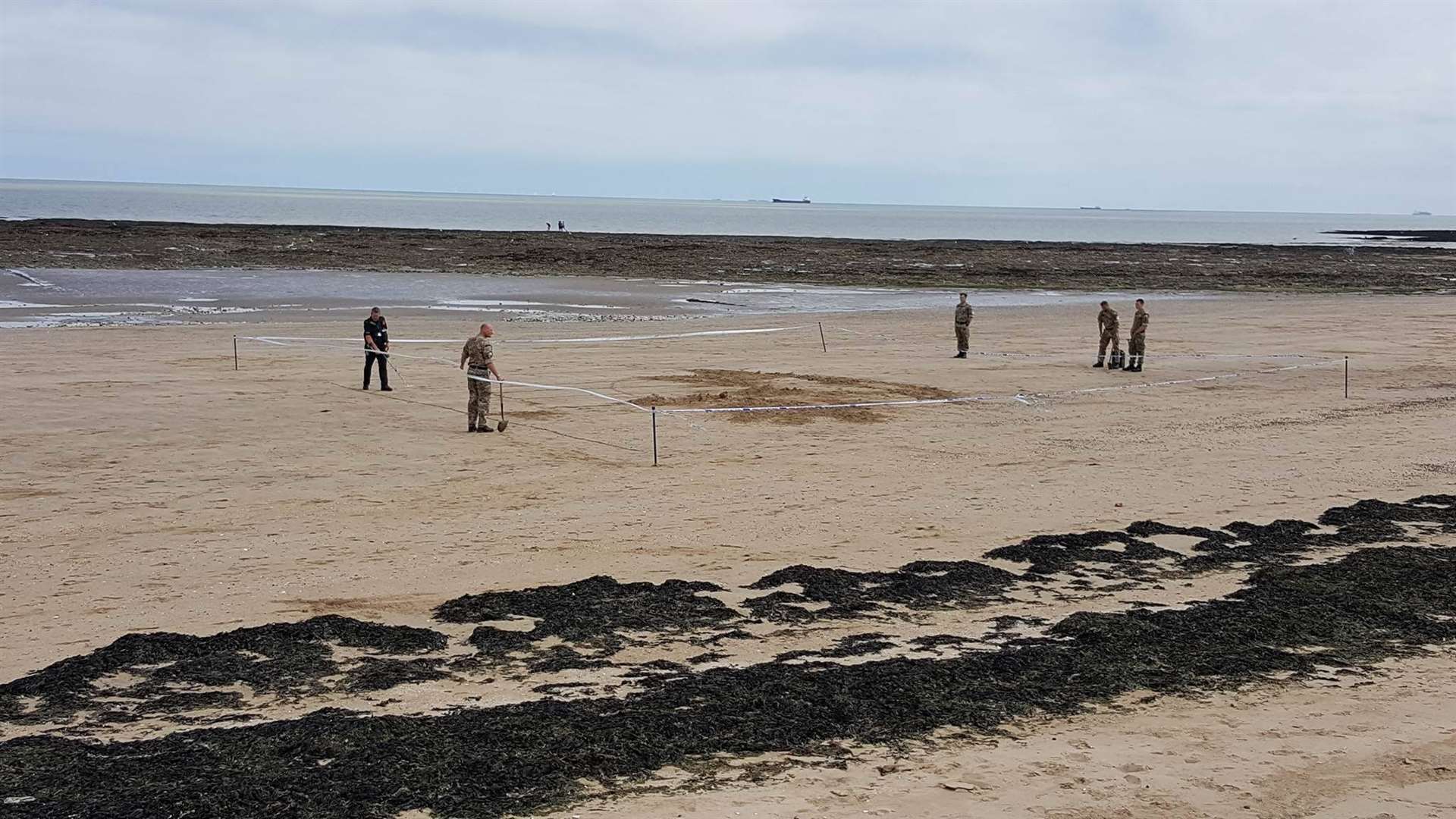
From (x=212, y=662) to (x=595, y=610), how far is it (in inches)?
105

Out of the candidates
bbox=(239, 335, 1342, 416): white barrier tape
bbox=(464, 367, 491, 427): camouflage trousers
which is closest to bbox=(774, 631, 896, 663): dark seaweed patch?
bbox=(239, 335, 1342, 416): white barrier tape

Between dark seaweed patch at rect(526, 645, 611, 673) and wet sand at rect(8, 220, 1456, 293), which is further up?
wet sand at rect(8, 220, 1456, 293)

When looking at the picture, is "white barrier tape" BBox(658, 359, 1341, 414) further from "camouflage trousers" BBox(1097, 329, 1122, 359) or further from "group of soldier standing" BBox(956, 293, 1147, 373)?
"camouflage trousers" BBox(1097, 329, 1122, 359)

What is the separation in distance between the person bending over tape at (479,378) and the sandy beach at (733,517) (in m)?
0.40

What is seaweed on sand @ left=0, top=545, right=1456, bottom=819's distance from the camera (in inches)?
250

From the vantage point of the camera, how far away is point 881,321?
115ft

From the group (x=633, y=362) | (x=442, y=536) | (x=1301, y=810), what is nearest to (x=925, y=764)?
(x=1301, y=810)

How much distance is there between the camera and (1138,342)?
24.1m

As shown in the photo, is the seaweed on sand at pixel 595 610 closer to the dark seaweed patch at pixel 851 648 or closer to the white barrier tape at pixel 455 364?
the dark seaweed patch at pixel 851 648

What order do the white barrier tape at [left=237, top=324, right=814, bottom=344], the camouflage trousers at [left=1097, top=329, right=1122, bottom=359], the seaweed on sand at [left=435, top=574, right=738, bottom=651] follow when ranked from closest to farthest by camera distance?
1. the seaweed on sand at [left=435, top=574, right=738, bottom=651]
2. the camouflage trousers at [left=1097, top=329, right=1122, bottom=359]
3. the white barrier tape at [left=237, top=324, right=814, bottom=344]

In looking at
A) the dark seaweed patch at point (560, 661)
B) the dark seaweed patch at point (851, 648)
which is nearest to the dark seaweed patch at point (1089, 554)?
the dark seaweed patch at point (851, 648)

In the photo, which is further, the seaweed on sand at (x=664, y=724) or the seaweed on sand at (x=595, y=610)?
the seaweed on sand at (x=595, y=610)

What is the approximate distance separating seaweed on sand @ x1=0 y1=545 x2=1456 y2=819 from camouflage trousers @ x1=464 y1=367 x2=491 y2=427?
9.32 meters

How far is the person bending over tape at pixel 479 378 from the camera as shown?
663 inches
